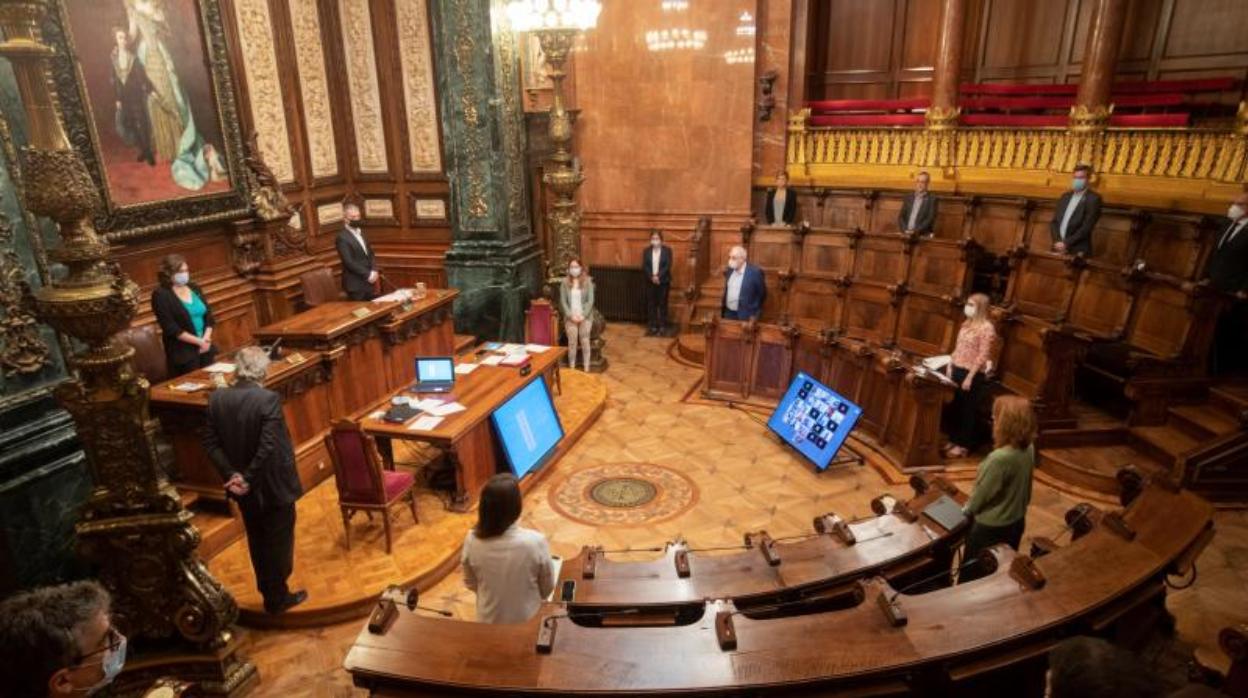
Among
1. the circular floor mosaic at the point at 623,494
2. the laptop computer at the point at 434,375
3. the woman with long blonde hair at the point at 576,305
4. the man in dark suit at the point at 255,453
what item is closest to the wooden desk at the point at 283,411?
the man in dark suit at the point at 255,453

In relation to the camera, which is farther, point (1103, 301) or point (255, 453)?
point (1103, 301)

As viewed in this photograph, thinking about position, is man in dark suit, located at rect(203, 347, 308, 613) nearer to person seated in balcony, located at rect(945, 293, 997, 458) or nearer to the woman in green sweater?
the woman in green sweater

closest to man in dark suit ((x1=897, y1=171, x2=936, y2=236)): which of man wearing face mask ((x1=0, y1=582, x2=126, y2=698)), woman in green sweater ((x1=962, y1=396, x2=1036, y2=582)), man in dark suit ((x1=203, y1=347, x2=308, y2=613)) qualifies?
woman in green sweater ((x1=962, y1=396, x2=1036, y2=582))

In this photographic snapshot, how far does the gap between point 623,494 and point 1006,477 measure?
2812mm

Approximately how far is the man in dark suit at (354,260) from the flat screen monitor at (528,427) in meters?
2.25

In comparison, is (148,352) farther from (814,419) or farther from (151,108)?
(814,419)

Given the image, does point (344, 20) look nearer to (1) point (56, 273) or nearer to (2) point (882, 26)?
(1) point (56, 273)

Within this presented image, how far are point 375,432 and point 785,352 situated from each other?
12.0 feet

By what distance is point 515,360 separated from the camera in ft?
20.5

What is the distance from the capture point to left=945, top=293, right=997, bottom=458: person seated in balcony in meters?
5.45

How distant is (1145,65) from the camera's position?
9.03 meters

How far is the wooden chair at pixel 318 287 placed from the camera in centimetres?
733

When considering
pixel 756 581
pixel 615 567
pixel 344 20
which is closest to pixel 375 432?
pixel 615 567

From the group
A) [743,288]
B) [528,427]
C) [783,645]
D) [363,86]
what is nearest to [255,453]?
[528,427]
